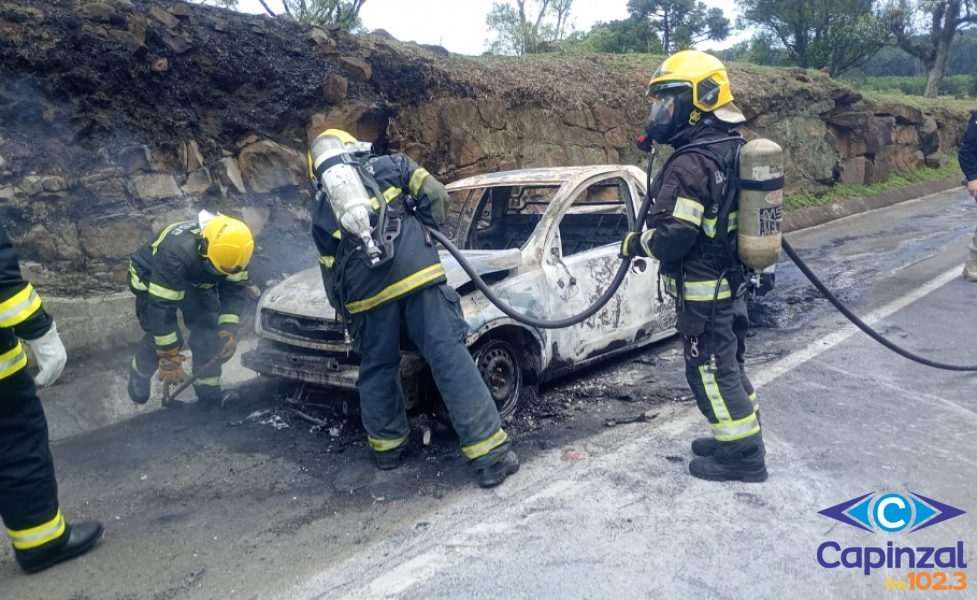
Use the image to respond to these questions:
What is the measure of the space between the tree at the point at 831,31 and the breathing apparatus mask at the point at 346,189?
25.5m

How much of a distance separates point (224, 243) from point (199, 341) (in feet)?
3.01

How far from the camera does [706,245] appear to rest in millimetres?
3738

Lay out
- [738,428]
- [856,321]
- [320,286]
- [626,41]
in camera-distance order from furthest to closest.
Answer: [626,41], [320,286], [856,321], [738,428]

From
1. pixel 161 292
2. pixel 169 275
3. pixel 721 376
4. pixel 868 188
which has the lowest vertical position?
pixel 868 188

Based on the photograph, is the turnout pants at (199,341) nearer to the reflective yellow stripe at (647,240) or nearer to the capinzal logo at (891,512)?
the reflective yellow stripe at (647,240)

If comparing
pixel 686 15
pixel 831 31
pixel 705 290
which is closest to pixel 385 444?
pixel 705 290

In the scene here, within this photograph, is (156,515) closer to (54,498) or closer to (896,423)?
(54,498)

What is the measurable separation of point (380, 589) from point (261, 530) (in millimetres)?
893

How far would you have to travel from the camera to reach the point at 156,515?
384cm

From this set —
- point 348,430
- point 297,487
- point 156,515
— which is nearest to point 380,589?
point 297,487

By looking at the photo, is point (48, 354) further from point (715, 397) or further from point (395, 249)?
point (715, 397)

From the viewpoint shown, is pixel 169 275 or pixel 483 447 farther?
pixel 169 275

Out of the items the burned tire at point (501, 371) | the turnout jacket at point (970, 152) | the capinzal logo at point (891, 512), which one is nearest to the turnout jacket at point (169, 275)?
the burned tire at point (501, 371)

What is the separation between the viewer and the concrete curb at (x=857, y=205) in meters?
13.3
